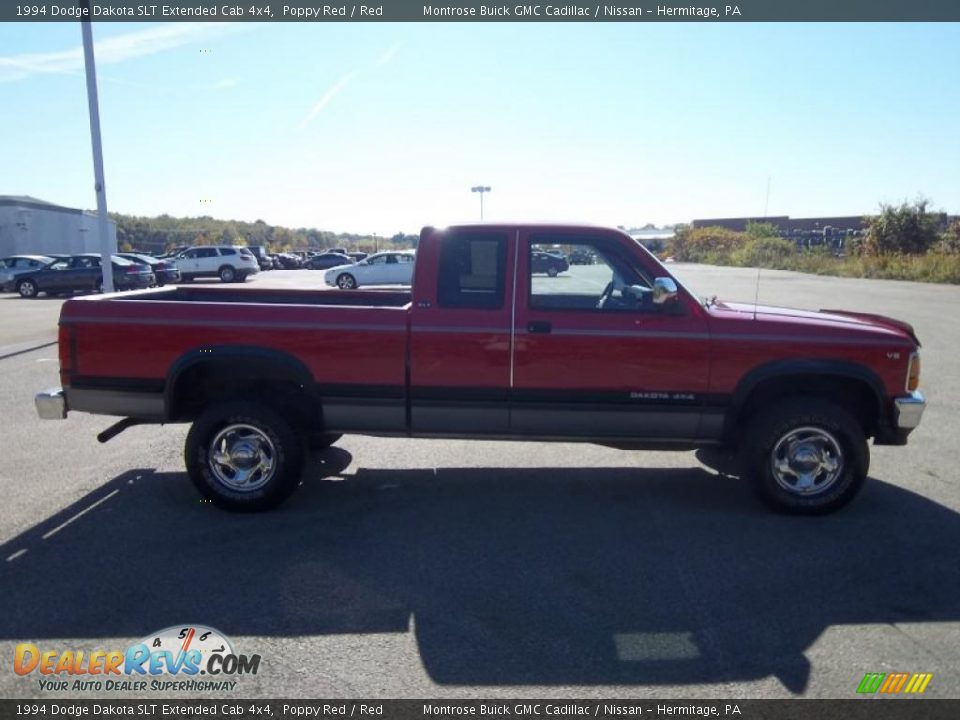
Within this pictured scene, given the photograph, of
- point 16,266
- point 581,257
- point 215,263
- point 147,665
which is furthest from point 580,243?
point 215,263

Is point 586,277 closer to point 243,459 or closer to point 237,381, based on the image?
point 237,381

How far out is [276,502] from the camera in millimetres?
5348

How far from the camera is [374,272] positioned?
2980 centimetres

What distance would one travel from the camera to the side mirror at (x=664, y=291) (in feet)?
16.4

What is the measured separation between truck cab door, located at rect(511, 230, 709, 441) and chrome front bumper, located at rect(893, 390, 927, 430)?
1350mm

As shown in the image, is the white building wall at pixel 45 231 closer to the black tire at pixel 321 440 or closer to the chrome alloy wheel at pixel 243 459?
Result: the black tire at pixel 321 440

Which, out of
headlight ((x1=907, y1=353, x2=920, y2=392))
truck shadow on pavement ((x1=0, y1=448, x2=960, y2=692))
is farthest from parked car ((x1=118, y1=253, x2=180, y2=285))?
headlight ((x1=907, y1=353, x2=920, y2=392))

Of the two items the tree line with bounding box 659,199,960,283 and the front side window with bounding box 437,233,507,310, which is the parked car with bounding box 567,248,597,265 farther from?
the tree line with bounding box 659,199,960,283

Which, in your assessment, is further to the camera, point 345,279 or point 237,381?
point 345,279

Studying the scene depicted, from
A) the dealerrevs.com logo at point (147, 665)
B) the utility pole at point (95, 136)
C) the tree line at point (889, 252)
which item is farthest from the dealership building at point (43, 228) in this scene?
the dealerrevs.com logo at point (147, 665)

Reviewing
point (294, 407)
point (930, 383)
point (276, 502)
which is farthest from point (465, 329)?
point (930, 383)

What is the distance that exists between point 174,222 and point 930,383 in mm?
113294

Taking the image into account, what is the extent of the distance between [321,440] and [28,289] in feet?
82.9

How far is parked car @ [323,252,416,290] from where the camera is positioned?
2983 centimetres
